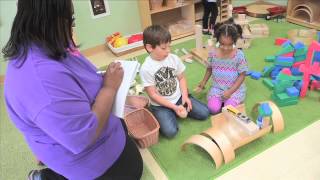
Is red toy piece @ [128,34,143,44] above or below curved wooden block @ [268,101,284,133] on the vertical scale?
above

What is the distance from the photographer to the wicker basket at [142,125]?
4.68ft

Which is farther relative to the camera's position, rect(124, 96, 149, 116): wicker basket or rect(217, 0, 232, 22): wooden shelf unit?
rect(217, 0, 232, 22): wooden shelf unit

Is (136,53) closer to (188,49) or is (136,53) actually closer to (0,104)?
(188,49)

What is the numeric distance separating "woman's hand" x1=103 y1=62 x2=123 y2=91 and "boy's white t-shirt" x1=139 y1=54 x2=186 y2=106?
0.40m

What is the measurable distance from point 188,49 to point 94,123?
168 centimetres

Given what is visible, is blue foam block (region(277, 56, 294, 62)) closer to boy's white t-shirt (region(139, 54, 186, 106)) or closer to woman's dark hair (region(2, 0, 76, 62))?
boy's white t-shirt (region(139, 54, 186, 106))

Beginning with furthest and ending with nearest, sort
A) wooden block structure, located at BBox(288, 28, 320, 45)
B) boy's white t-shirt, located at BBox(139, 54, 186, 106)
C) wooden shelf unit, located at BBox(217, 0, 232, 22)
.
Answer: wooden shelf unit, located at BBox(217, 0, 232, 22) → wooden block structure, located at BBox(288, 28, 320, 45) → boy's white t-shirt, located at BBox(139, 54, 186, 106)

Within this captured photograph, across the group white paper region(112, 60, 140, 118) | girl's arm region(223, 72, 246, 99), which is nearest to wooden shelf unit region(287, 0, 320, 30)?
girl's arm region(223, 72, 246, 99)

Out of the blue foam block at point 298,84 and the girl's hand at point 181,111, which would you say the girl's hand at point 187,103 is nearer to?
the girl's hand at point 181,111

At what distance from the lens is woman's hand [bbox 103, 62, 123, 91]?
101cm

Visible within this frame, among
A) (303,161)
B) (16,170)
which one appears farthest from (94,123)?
(303,161)

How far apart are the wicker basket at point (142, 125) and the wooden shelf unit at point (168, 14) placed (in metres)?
1.22

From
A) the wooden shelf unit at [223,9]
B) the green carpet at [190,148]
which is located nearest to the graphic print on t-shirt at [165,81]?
the green carpet at [190,148]

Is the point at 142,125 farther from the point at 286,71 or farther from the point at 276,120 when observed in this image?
the point at 286,71
